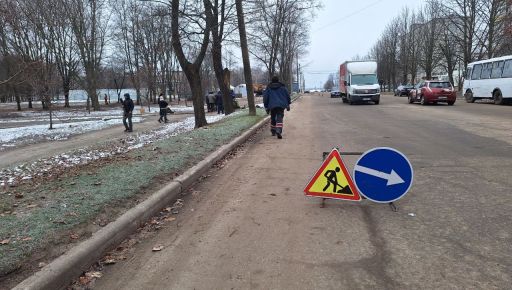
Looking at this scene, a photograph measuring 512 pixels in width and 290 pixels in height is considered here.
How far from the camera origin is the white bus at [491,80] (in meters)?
26.0

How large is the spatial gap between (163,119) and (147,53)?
98.4 feet

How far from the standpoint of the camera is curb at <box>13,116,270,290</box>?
363 centimetres

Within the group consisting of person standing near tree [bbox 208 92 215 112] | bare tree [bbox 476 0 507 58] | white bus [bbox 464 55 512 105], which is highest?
bare tree [bbox 476 0 507 58]

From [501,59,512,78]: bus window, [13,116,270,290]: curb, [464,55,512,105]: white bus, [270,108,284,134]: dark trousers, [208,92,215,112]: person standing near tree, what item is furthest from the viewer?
[208,92,215,112]: person standing near tree

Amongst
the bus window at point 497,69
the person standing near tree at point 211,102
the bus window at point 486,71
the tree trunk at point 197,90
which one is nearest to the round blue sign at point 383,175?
the tree trunk at point 197,90

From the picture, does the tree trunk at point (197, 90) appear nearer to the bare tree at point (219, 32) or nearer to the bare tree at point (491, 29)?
the bare tree at point (219, 32)

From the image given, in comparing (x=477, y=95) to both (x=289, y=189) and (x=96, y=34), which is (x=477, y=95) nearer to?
(x=289, y=189)

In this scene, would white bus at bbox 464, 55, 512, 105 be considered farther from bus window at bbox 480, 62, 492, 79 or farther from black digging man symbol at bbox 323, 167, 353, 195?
black digging man symbol at bbox 323, 167, 353, 195

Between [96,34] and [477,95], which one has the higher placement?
[96,34]

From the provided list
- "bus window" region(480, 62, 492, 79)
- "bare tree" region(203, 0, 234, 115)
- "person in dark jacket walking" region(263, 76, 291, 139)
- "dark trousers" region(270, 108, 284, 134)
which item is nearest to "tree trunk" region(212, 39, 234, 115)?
"bare tree" region(203, 0, 234, 115)

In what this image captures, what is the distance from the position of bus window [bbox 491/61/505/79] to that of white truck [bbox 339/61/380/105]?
23.3 feet

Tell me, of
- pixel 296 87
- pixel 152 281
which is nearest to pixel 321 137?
pixel 152 281

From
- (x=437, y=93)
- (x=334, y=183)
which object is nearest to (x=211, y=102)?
(x=437, y=93)

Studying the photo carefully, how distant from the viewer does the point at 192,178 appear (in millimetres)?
7531
